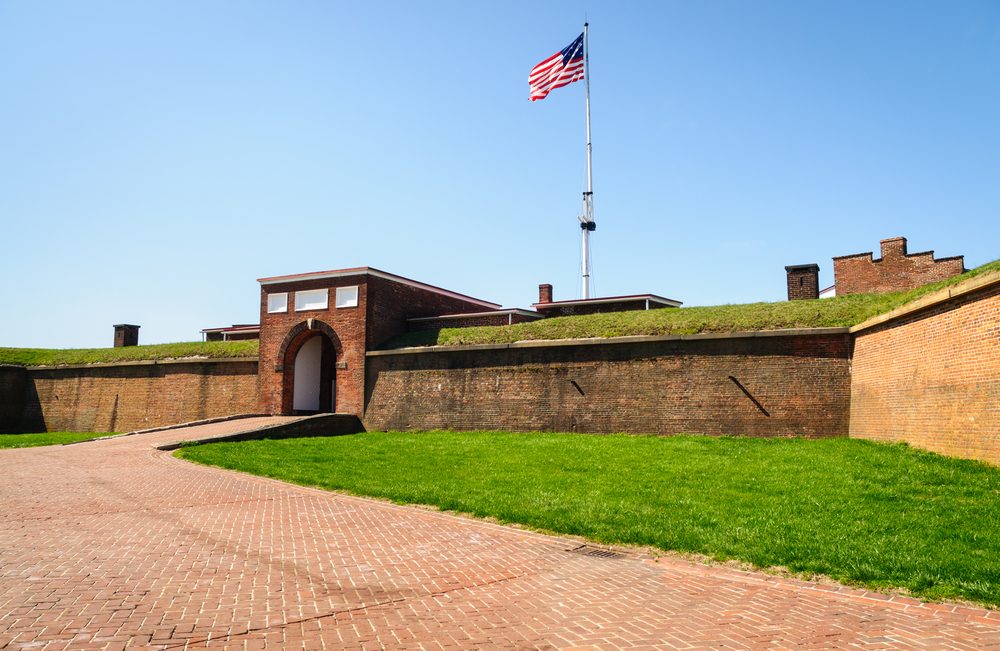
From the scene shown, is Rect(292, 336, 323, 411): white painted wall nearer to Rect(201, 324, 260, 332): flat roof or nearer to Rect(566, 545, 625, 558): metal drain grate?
Rect(201, 324, 260, 332): flat roof

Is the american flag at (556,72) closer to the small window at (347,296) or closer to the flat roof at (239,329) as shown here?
the small window at (347,296)

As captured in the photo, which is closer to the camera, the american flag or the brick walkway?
the brick walkway

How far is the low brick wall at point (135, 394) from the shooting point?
2750 centimetres

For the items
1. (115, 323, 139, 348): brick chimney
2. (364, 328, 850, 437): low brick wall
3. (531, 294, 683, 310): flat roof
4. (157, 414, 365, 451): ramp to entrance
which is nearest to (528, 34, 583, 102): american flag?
(531, 294, 683, 310): flat roof

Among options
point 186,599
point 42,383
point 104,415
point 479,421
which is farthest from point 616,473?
point 42,383

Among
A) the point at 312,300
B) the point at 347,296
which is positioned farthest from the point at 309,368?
the point at 347,296

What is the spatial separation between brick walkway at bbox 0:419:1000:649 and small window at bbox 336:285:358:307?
1628 cm

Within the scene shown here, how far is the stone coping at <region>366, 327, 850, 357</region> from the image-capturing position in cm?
1655

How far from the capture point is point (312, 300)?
2588cm

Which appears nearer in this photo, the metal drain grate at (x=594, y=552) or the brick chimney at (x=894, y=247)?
the metal drain grate at (x=594, y=552)

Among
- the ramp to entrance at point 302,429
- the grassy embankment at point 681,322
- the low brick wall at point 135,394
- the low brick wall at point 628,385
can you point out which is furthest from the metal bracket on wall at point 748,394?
the low brick wall at point 135,394

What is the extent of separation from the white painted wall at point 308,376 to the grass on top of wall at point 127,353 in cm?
197

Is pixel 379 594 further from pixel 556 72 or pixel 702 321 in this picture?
pixel 556 72

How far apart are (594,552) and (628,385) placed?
1197 centimetres
